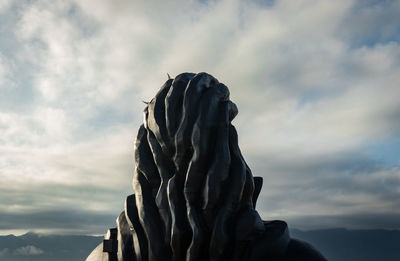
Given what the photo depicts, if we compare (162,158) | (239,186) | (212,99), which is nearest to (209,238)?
(239,186)

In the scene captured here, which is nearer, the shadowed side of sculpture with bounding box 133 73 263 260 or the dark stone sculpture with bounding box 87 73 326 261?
the dark stone sculpture with bounding box 87 73 326 261

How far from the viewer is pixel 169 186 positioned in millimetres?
16266

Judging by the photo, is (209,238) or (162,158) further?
(162,158)

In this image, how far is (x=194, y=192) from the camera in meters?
16.1

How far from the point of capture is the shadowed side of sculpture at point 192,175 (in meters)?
15.7

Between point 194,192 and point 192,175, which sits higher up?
point 192,175

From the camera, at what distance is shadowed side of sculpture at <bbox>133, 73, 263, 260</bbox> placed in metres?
15.7

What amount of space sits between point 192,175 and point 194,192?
570 mm

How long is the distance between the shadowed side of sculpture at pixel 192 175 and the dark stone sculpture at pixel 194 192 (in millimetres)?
31

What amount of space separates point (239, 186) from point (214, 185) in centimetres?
81

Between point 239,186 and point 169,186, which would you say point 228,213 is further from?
point 169,186

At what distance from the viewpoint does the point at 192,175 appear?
16062 millimetres

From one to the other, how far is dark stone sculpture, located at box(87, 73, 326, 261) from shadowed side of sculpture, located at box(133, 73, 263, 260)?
0.10 ft

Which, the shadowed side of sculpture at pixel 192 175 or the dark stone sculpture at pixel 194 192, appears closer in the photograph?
the dark stone sculpture at pixel 194 192
